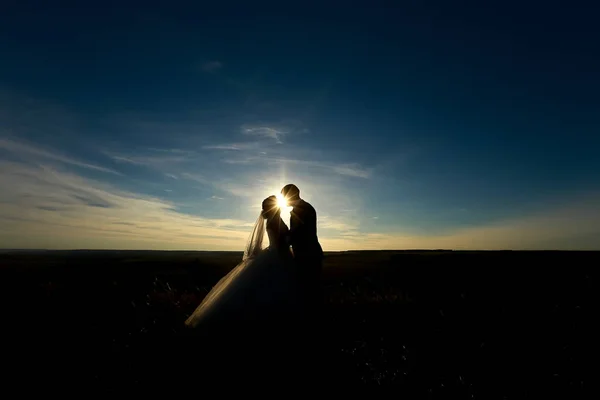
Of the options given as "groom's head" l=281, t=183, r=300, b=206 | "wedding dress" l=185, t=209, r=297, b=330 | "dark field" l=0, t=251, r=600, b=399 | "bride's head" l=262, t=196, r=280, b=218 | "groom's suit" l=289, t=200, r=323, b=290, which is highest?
"groom's head" l=281, t=183, r=300, b=206

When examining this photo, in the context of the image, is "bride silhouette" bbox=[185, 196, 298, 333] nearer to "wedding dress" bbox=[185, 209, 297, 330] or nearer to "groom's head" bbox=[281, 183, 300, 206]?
"wedding dress" bbox=[185, 209, 297, 330]

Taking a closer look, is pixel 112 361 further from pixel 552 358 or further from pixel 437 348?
pixel 552 358

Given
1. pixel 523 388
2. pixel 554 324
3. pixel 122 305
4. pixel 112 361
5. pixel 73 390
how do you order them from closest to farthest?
pixel 523 388 → pixel 73 390 → pixel 112 361 → pixel 554 324 → pixel 122 305

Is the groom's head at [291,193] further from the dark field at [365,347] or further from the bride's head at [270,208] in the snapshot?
the dark field at [365,347]

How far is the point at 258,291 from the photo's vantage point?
598 cm

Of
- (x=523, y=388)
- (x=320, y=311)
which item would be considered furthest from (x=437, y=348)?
(x=320, y=311)

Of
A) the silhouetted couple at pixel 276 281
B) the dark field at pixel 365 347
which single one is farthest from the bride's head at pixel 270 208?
the dark field at pixel 365 347

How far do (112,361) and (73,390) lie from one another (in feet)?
2.20

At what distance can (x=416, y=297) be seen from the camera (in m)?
8.86

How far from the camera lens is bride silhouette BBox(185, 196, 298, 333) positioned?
5.73 metres

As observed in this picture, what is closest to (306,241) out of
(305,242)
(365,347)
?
(305,242)

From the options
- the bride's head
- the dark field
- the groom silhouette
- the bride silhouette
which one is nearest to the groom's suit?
the groom silhouette

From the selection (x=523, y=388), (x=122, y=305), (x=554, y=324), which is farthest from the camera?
(x=122, y=305)

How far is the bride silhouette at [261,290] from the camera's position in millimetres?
5734
